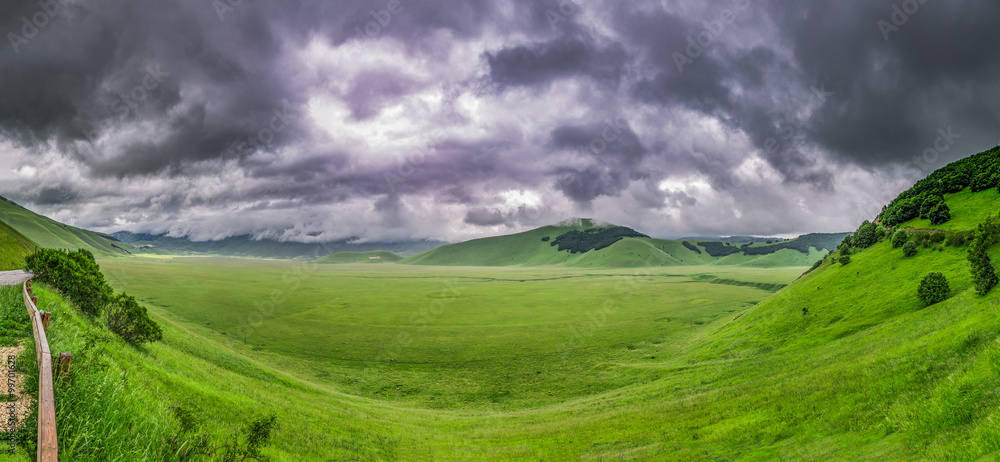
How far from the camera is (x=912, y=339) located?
22.6 meters

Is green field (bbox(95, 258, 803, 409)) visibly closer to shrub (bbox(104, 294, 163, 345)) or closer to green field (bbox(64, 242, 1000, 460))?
green field (bbox(64, 242, 1000, 460))

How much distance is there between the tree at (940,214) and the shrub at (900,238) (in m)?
2.86

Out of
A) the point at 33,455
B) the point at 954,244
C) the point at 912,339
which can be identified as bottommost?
the point at 912,339

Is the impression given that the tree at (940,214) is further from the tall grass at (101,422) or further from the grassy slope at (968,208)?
the tall grass at (101,422)

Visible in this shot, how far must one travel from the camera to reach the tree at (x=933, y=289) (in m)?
31.0

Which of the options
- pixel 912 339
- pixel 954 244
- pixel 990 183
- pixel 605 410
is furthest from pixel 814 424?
pixel 990 183

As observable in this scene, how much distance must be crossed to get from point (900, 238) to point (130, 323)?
76961 millimetres

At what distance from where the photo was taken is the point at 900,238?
146 feet

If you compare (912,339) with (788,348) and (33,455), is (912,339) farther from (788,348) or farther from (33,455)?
(33,455)

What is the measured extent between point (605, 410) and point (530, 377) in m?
22.2

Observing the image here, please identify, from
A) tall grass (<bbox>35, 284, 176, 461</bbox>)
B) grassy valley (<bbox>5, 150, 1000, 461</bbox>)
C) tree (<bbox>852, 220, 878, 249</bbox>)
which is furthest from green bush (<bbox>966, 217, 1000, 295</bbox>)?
tall grass (<bbox>35, 284, 176, 461</bbox>)

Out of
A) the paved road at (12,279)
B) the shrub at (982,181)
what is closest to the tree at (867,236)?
the shrub at (982,181)

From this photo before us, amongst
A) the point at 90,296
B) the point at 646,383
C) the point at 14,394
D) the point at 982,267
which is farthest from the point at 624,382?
the point at 90,296

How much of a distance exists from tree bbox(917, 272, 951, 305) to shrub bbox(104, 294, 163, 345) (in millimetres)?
62189
